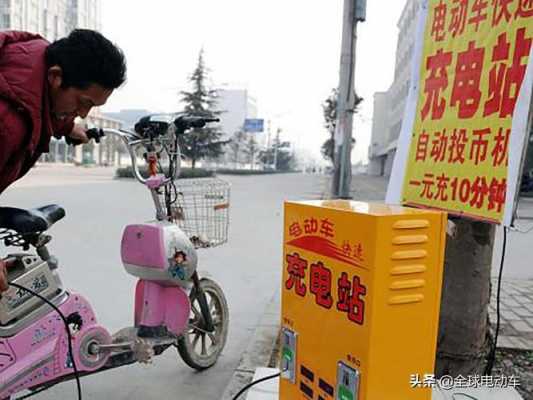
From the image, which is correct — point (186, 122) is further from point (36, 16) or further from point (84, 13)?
point (84, 13)

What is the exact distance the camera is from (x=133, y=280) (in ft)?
14.7

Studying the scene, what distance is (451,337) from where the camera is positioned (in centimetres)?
241

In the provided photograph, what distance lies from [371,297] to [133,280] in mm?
3471

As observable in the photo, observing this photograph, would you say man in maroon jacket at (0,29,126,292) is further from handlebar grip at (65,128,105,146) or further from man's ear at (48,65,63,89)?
handlebar grip at (65,128,105,146)

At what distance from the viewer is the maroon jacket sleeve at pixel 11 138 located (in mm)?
1346

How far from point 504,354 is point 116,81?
2.70 meters

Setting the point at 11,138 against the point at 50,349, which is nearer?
the point at 11,138

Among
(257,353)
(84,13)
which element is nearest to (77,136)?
(257,353)

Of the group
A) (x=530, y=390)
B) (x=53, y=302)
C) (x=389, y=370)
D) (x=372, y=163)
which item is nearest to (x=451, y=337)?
(x=530, y=390)

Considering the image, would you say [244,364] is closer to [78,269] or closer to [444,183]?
[444,183]

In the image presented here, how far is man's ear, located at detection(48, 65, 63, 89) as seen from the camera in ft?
4.78

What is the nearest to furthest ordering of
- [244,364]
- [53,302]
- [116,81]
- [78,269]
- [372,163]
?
[116,81], [53,302], [244,364], [78,269], [372,163]

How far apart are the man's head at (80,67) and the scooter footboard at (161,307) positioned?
1.15m

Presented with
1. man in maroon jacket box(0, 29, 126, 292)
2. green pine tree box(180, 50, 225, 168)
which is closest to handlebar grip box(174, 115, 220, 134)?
man in maroon jacket box(0, 29, 126, 292)
